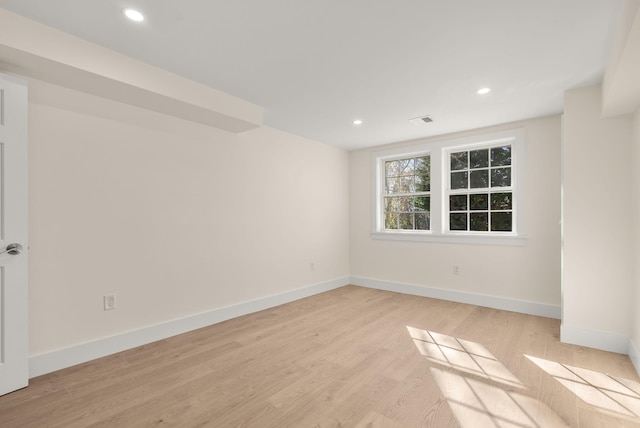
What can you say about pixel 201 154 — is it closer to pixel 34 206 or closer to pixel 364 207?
pixel 34 206

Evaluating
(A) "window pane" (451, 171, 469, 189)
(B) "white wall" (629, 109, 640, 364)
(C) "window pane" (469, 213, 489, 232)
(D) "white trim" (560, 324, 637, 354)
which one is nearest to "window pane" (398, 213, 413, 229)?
(A) "window pane" (451, 171, 469, 189)

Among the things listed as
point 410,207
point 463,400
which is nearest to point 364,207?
point 410,207

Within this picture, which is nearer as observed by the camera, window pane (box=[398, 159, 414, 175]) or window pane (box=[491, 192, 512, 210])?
window pane (box=[491, 192, 512, 210])

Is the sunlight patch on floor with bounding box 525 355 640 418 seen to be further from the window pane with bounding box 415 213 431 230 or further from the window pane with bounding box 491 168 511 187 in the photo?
the window pane with bounding box 415 213 431 230

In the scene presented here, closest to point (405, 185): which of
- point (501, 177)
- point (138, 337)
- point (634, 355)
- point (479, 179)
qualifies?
point (479, 179)

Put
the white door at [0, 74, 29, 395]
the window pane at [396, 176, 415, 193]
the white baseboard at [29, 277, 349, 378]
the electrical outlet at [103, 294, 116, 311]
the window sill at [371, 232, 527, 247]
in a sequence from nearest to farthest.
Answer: the white door at [0, 74, 29, 395]
the white baseboard at [29, 277, 349, 378]
the electrical outlet at [103, 294, 116, 311]
the window sill at [371, 232, 527, 247]
the window pane at [396, 176, 415, 193]

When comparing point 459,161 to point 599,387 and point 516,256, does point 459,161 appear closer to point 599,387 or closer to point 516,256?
point 516,256

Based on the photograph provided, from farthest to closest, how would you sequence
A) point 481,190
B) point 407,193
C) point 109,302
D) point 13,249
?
point 407,193 < point 481,190 < point 109,302 < point 13,249

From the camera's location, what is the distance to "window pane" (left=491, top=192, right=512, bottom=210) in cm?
416

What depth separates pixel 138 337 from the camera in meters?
2.92

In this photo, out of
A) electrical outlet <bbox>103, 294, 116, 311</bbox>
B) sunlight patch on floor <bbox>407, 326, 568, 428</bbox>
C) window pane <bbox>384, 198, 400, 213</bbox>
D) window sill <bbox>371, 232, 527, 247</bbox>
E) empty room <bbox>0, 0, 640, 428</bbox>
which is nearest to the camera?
sunlight patch on floor <bbox>407, 326, 568, 428</bbox>

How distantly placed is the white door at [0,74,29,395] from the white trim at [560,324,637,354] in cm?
450

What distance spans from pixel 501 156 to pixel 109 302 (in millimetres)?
4805

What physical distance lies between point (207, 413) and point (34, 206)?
2015mm
